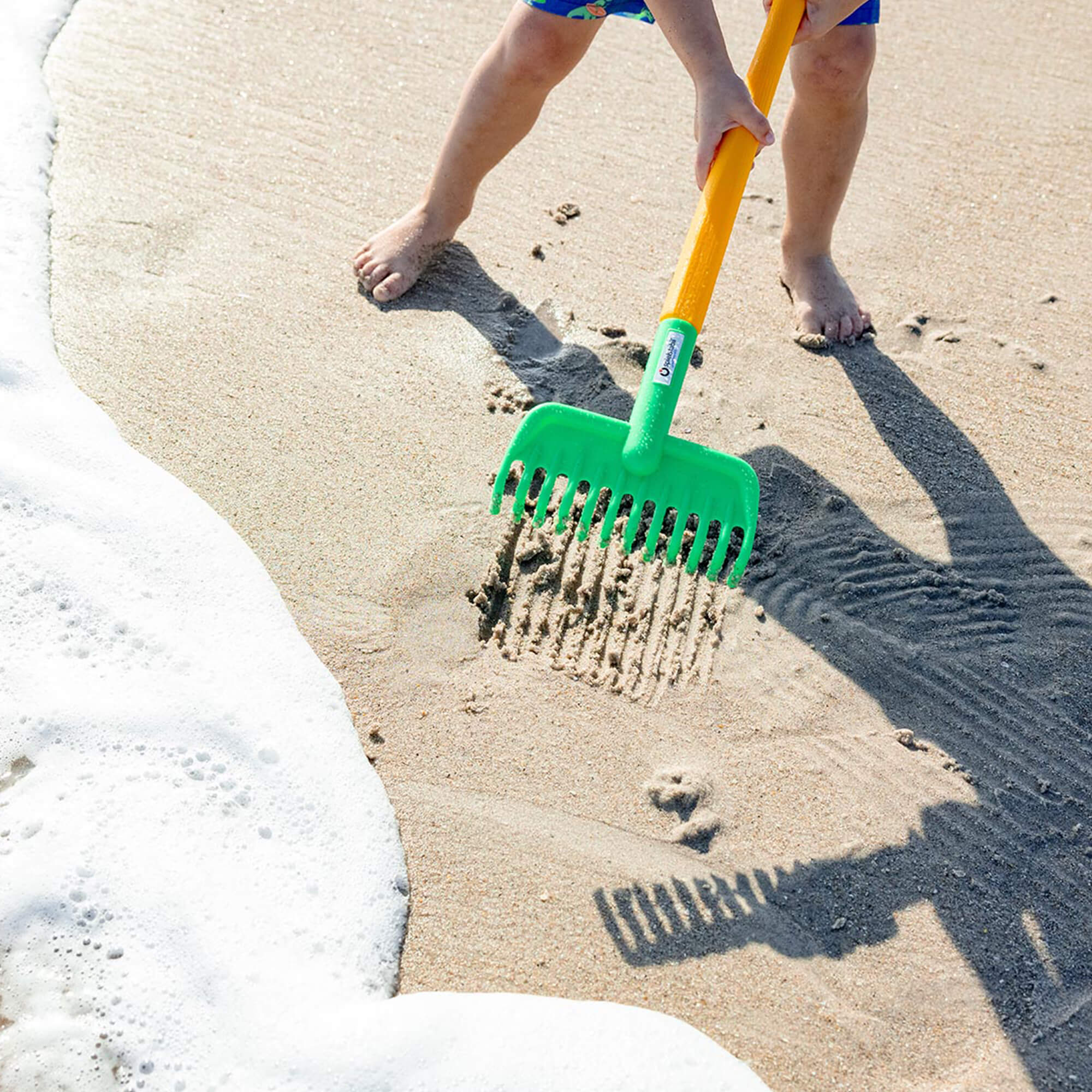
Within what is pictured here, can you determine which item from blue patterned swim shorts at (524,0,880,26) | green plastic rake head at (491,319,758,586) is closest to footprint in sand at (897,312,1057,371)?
blue patterned swim shorts at (524,0,880,26)

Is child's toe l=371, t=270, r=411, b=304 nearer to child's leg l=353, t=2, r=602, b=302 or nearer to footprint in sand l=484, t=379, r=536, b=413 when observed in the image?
child's leg l=353, t=2, r=602, b=302

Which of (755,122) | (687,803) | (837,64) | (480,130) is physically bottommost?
(687,803)

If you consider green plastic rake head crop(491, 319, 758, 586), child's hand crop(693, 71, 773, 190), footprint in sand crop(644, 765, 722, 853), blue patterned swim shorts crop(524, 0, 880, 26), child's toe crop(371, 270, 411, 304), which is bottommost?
footprint in sand crop(644, 765, 722, 853)

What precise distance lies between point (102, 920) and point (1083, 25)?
4.14 metres

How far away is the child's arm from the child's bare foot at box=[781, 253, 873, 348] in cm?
78

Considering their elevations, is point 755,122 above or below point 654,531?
above

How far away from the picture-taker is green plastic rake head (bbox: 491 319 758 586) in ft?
6.59

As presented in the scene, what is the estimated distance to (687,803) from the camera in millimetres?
1956

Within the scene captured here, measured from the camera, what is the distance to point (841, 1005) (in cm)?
173

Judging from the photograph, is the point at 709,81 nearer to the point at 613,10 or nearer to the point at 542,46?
the point at 613,10

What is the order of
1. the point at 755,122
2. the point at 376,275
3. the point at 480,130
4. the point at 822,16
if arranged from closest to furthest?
the point at 755,122, the point at 822,16, the point at 480,130, the point at 376,275

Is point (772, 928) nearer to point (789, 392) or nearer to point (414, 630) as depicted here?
point (414, 630)

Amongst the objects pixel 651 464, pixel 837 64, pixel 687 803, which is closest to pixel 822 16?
pixel 837 64

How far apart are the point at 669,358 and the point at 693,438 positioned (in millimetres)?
521
